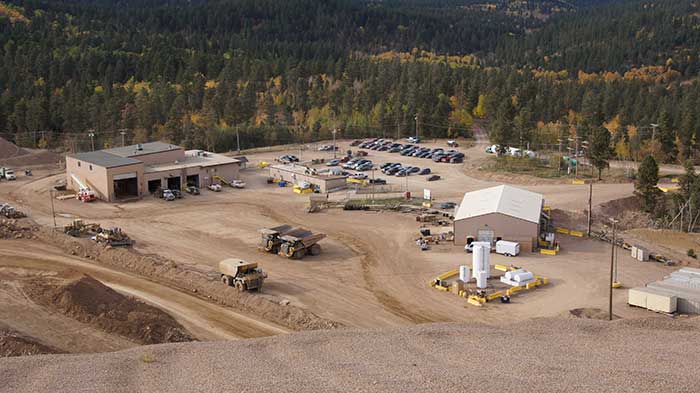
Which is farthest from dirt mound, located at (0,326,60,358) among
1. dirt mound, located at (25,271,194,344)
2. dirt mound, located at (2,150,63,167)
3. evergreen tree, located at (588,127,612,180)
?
evergreen tree, located at (588,127,612,180)

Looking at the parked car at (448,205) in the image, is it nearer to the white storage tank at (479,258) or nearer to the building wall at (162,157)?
the white storage tank at (479,258)

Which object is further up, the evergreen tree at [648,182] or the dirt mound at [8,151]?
the dirt mound at [8,151]

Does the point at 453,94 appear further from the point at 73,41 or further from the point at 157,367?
the point at 157,367

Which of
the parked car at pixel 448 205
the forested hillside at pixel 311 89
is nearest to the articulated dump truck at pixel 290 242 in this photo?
the parked car at pixel 448 205

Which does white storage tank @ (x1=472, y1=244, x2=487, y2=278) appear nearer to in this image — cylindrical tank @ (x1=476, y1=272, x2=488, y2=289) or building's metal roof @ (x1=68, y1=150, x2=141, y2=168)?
cylindrical tank @ (x1=476, y1=272, x2=488, y2=289)

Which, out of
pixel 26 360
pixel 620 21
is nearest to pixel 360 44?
pixel 620 21

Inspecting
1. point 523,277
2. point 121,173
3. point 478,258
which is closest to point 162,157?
point 121,173
